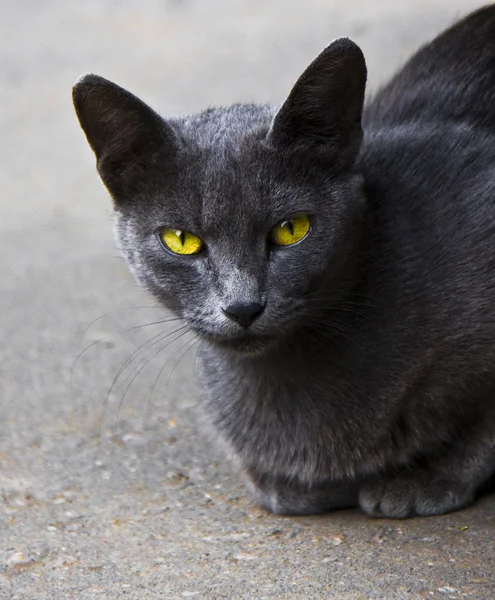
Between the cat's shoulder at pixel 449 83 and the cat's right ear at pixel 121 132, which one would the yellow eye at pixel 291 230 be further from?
the cat's shoulder at pixel 449 83

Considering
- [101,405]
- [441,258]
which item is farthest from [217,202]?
[101,405]

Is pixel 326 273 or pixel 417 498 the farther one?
pixel 417 498

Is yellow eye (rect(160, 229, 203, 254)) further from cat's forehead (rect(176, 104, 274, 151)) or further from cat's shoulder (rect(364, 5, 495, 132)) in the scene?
cat's shoulder (rect(364, 5, 495, 132))

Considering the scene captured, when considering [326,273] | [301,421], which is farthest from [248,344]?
[301,421]

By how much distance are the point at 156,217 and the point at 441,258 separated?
27.0 inches

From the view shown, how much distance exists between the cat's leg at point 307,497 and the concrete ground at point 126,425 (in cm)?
3

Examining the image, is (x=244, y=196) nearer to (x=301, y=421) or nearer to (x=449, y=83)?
(x=301, y=421)

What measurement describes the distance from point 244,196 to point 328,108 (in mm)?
274

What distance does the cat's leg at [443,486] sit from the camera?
2.53 m

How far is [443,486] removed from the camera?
2545 millimetres

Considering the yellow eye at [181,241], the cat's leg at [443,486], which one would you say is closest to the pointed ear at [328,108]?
the yellow eye at [181,241]

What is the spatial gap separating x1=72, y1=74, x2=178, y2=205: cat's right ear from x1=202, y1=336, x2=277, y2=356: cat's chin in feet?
1.32

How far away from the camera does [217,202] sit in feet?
7.46

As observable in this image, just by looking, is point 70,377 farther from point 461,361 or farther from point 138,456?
point 461,361
